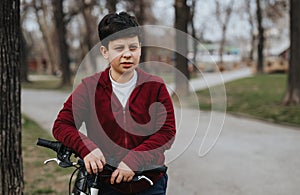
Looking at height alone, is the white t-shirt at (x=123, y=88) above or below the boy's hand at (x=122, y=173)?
above

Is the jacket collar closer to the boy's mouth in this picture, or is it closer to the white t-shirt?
the white t-shirt

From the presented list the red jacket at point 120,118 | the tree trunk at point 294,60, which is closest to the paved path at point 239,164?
the red jacket at point 120,118

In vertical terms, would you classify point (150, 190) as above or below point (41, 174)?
above

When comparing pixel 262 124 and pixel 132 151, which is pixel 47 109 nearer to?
pixel 262 124

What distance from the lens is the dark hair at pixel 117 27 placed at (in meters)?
2.08

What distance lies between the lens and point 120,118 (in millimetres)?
2133

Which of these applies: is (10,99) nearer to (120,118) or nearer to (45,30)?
(120,118)

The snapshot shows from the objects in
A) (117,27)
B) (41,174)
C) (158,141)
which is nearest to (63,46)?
(41,174)

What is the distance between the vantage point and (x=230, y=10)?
4331 centimetres

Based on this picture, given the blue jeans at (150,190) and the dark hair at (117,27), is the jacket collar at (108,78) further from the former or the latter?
the blue jeans at (150,190)

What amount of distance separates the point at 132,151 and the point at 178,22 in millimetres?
14824

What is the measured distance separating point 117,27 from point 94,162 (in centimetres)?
65

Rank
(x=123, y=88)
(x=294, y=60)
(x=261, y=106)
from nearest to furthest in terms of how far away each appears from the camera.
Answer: (x=123, y=88) < (x=294, y=60) < (x=261, y=106)

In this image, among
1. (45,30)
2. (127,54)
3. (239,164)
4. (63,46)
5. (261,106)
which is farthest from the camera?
(45,30)
